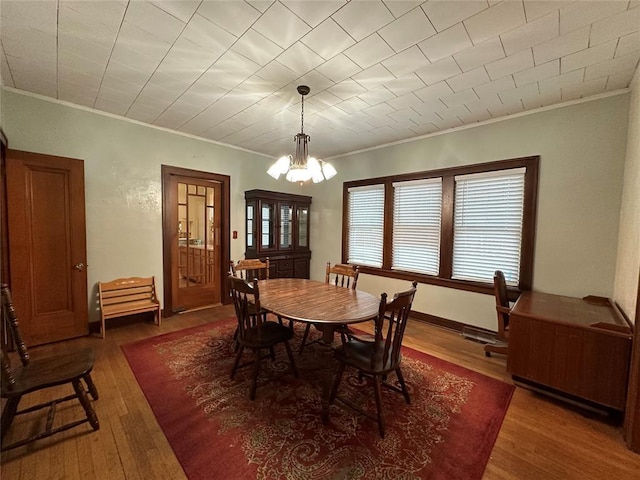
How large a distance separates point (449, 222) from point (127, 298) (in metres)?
4.37

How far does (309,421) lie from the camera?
1.85 meters

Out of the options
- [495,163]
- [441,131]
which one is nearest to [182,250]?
[441,131]

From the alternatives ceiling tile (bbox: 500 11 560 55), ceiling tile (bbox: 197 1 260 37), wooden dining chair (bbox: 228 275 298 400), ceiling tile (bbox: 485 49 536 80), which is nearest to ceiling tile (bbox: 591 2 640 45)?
ceiling tile (bbox: 500 11 560 55)

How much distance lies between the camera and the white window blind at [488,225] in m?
3.11

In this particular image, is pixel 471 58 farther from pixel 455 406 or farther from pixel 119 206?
pixel 119 206

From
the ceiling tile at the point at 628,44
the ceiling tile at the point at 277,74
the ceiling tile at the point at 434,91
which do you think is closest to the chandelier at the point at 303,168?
the ceiling tile at the point at 277,74

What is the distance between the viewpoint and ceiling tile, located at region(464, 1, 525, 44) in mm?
1610

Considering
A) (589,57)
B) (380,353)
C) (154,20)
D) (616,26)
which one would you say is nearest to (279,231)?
(380,353)

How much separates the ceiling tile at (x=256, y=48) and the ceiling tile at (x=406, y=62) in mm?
892

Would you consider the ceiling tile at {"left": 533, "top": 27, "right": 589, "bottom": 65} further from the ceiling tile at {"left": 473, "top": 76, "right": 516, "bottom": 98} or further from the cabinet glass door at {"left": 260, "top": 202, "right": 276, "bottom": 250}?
the cabinet glass door at {"left": 260, "top": 202, "right": 276, "bottom": 250}

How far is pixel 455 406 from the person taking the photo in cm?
205

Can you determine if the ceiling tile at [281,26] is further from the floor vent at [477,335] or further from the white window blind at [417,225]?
the floor vent at [477,335]

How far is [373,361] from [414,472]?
0.60 m

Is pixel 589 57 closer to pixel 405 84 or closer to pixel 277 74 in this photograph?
pixel 405 84
